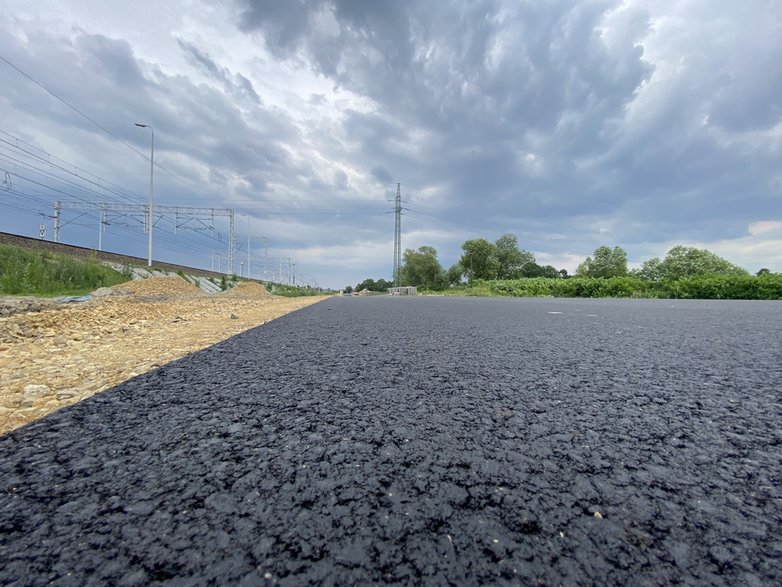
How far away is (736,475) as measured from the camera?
0.81 meters

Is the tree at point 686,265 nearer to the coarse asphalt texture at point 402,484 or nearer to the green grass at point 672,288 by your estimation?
the green grass at point 672,288

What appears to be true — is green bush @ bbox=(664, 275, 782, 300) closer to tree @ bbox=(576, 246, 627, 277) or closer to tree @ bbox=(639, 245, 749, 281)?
tree @ bbox=(639, 245, 749, 281)

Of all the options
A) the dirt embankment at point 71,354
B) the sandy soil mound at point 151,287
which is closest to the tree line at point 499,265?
the sandy soil mound at point 151,287

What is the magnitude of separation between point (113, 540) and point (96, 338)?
3.47 meters

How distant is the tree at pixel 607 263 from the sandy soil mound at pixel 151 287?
50.0 meters

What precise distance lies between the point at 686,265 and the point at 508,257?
68.0 feet

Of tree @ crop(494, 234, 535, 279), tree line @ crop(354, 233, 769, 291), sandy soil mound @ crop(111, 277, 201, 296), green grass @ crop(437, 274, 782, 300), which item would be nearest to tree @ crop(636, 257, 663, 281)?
tree line @ crop(354, 233, 769, 291)

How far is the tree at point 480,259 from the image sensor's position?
1969 inches

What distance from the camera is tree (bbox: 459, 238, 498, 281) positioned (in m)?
50.0

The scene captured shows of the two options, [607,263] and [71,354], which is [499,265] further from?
[71,354]

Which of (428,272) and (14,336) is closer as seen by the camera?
(14,336)

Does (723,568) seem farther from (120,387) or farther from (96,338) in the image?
(96,338)

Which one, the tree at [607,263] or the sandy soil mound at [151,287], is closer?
the sandy soil mound at [151,287]

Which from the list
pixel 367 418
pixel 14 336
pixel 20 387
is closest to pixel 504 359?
pixel 367 418
